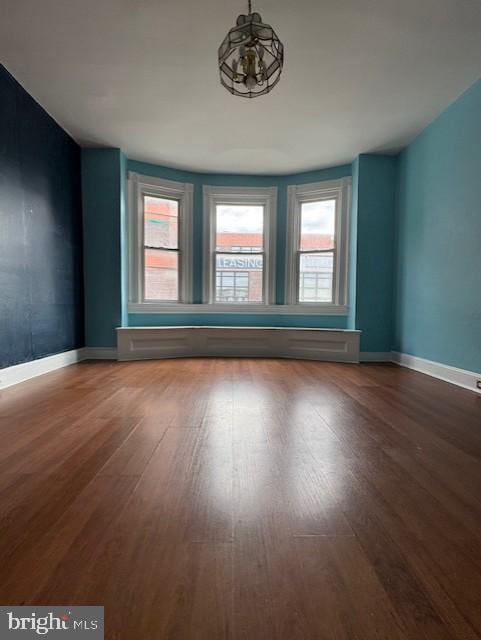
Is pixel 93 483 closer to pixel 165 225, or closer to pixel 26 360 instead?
pixel 26 360

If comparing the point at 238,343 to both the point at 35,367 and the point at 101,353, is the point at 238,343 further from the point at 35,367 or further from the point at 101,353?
the point at 35,367

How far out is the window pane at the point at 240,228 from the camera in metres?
5.06

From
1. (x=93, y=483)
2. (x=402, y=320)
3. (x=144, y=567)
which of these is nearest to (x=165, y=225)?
(x=402, y=320)

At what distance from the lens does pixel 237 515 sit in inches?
42.2

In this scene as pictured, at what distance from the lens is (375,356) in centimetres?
441

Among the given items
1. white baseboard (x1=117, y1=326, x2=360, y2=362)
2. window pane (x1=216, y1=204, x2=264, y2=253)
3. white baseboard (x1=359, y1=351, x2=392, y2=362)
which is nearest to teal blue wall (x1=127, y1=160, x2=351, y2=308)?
window pane (x1=216, y1=204, x2=264, y2=253)

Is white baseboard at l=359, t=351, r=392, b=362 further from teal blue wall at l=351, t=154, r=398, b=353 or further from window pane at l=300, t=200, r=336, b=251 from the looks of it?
window pane at l=300, t=200, r=336, b=251

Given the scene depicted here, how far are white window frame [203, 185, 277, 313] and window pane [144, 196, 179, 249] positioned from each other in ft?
1.52

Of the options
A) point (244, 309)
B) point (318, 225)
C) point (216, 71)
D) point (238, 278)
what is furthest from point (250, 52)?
point (244, 309)

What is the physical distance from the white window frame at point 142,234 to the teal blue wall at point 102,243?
12.6 inches

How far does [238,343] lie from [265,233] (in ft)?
5.71

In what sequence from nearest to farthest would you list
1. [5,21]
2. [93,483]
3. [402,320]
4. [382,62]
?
[93,483]
[5,21]
[382,62]
[402,320]

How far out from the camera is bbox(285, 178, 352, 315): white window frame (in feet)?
15.4

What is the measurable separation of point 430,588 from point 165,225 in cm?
481
